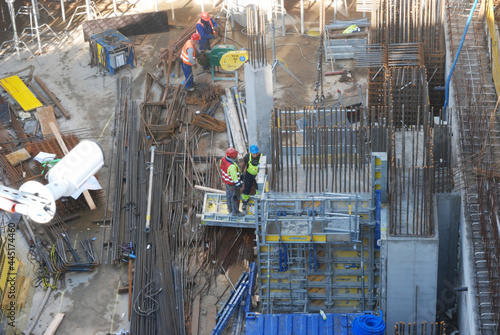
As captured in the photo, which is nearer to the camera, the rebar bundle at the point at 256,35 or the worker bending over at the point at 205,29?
the rebar bundle at the point at 256,35

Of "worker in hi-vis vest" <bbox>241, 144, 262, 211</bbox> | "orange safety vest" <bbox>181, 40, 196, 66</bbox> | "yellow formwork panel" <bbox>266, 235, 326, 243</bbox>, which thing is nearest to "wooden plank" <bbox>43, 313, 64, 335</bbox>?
"worker in hi-vis vest" <bbox>241, 144, 262, 211</bbox>

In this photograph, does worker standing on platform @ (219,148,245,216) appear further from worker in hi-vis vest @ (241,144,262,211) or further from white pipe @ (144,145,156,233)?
white pipe @ (144,145,156,233)

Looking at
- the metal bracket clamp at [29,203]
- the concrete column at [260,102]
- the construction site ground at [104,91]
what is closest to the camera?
the metal bracket clamp at [29,203]

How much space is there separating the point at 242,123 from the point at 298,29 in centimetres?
700

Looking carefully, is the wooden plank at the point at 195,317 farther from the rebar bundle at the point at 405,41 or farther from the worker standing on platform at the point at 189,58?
the worker standing on platform at the point at 189,58

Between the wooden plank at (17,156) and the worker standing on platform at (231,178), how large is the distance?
6.34 metres

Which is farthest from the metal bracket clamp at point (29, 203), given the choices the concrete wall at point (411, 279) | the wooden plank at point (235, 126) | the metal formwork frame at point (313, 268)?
the wooden plank at point (235, 126)

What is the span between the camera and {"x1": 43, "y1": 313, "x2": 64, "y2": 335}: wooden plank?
15.8m

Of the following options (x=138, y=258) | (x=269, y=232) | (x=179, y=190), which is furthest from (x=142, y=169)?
(x=269, y=232)

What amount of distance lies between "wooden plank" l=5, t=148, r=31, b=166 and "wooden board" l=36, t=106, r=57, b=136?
1173 millimetres

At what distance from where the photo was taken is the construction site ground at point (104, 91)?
53.8 feet

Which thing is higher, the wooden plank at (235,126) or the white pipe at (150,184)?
the wooden plank at (235,126)

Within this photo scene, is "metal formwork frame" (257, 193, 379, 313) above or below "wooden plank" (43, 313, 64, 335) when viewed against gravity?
above

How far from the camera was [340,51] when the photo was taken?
2497cm
